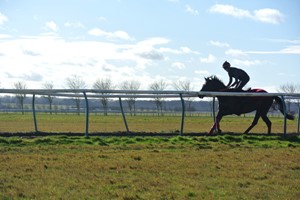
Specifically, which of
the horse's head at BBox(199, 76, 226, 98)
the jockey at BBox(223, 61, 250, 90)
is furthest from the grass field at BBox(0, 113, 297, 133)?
the jockey at BBox(223, 61, 250, 90)

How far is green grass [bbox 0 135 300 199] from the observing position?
6598mm

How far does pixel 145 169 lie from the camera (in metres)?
8.41

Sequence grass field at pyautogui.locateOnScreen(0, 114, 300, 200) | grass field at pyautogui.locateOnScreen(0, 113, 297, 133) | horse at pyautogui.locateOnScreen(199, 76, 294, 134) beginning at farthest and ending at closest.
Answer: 1. grass field at pyautogui.locateOnScreen(0, 113, 297, 133)
2. horse at pyautogui.locateOnScreen(199, 76, 294, 134)
3. grass field at pyautogui.locateOnScreen(0, 114, 300, 200)

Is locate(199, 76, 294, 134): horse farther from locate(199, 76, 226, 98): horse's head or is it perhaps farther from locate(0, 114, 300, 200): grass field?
locate(0, 114, 300, 200): grass field

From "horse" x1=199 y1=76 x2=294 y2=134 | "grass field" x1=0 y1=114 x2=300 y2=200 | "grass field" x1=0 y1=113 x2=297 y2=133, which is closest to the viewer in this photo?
"grass field" x1=0 y1=114 x2=300 y2=200

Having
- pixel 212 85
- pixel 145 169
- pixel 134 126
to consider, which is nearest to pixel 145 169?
pixel 145 169

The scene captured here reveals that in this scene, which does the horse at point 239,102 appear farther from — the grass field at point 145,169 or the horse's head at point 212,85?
the grass field at point 145,169

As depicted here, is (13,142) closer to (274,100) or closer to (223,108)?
(223,108)

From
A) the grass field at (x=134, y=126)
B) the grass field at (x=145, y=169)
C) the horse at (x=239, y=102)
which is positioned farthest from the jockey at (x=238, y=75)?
the grass field at (x=145, y=169)

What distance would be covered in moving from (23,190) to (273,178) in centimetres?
389

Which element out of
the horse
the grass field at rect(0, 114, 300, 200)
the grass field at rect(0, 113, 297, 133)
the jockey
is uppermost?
the jockey

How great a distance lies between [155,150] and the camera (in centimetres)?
1111

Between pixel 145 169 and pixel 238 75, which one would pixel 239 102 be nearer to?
pixel 238 75

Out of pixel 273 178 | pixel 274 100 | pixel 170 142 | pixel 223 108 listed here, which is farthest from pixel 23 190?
pixel 274 100
